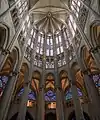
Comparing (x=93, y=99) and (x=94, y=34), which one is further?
(x=94, y=34)

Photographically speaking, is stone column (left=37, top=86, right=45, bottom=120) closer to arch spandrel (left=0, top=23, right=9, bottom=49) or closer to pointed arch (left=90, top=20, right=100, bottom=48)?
arch spandrel (left=0, top=23, right=9, bottom=49)

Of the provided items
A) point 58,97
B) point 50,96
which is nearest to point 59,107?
point 58,97

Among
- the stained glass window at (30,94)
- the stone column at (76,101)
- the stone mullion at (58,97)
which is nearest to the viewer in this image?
the stone column at (76,101)

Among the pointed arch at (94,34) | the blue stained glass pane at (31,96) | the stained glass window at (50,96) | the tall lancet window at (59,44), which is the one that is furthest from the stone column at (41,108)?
the pointed arch at (94,34)

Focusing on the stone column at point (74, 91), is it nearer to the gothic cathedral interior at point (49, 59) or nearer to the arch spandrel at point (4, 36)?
the gothic cathedral interior at point (49, 59)

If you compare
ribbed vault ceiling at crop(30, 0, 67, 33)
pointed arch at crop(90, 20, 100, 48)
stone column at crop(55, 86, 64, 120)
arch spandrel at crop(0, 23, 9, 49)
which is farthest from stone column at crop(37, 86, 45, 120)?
ribbed vault ceiling at crop(30, 0, 67, 33)

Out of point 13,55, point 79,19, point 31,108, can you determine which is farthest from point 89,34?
point 31,108

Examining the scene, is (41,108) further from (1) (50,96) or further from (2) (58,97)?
(1) (50,96)

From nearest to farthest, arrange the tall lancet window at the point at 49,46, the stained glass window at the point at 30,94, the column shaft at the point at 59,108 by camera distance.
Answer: the column shaft at the point at 59,108 → the stained glass window at the point at 30,94 → the tall lancet window at the point at 49,46

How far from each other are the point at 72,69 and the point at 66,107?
535cm

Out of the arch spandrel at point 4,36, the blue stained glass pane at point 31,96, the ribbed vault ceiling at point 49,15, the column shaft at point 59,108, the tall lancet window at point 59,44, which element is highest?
the ribbed vault ceiling at point 49,15

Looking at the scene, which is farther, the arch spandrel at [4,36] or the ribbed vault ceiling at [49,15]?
the ribbed vault ceiling at [49,15]

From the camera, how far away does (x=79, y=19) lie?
1798 cm

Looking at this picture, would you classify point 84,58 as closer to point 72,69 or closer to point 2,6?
point 72,69
